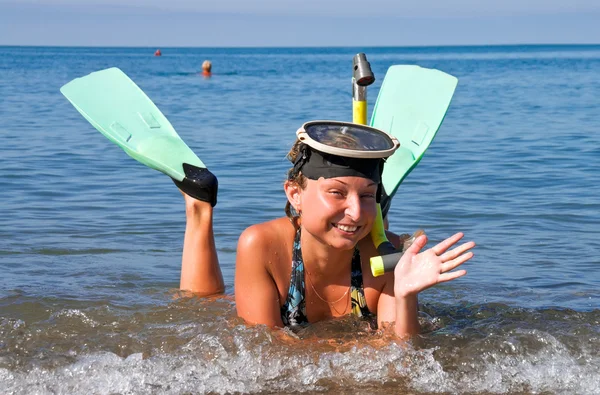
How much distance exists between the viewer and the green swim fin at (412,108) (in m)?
4.94

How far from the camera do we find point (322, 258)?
156 inches

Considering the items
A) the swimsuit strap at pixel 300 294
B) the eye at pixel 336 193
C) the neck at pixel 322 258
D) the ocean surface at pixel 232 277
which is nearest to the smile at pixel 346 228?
the eye at pixel 336 193

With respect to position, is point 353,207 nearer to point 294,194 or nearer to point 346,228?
point 346,228

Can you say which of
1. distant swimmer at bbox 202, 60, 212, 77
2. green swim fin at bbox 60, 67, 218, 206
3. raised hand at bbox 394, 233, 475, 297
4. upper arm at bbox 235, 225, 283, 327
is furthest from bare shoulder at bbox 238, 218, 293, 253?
distant swimmer at bbox 202, 60, 212, 77

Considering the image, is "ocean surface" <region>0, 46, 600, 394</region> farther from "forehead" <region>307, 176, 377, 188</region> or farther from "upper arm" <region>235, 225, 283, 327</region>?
"forehead" <region>307, 176, 377, 188</region>

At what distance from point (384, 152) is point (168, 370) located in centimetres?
130

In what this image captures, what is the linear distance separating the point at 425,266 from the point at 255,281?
2.85 feet

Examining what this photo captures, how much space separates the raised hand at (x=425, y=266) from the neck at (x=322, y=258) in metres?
0.52

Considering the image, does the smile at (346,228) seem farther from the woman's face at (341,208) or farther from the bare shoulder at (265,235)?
the bare shoulder at (265,235)

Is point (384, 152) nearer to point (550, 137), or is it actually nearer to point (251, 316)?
point (251, 316)

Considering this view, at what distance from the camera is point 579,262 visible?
588 cm

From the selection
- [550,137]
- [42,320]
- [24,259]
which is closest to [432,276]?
[42,320]

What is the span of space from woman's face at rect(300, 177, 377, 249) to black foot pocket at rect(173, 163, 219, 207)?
115 centimetres

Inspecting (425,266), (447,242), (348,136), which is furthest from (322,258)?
(447,242)
